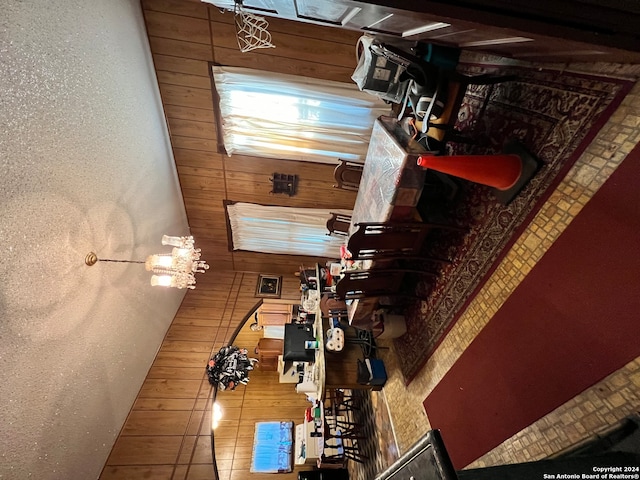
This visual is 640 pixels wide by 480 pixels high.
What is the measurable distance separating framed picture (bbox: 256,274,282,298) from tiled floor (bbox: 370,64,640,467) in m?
3.14

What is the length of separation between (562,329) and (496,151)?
48.2 inches

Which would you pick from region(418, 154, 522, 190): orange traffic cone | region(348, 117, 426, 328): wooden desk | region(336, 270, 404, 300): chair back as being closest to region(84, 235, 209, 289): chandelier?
region(336, 270, 404, 300): chair back

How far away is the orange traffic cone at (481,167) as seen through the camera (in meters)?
1.64

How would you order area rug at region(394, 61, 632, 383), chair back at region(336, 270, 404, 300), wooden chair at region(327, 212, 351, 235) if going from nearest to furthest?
area rug at region(394, 61, 632, 383)
chair back at region(336, 270, 404, 300)
wooden chair at region(327, 212, 351, 235)

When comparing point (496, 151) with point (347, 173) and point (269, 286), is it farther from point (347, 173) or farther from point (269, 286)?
point (269, 286)

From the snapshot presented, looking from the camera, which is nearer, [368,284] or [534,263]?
[534,263]

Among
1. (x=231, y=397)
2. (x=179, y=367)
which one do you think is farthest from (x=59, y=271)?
(x=231, y=397)

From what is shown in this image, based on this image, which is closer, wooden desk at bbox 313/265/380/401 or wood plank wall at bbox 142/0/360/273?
wood plank wall at bbox 142/0/360/273

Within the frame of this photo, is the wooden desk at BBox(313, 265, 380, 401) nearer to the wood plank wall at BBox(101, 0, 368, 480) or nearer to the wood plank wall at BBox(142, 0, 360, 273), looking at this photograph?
the wood plank wall at BBox(101, 0, 368, 480)

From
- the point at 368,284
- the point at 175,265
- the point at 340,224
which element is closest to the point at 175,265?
the point at 175,265

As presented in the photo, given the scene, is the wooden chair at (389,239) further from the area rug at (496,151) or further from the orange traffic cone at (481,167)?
the orange traffic cone at (481,167)

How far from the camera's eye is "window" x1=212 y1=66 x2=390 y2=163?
285cm

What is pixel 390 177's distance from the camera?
1.95 m

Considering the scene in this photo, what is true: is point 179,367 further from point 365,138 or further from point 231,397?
point 365,138
